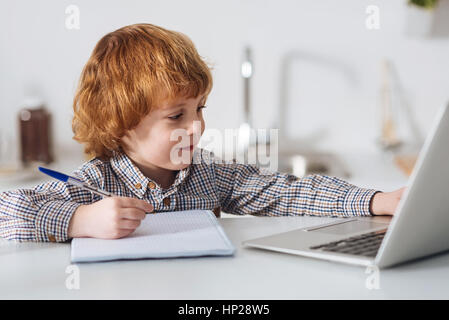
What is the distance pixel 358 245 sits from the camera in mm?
827

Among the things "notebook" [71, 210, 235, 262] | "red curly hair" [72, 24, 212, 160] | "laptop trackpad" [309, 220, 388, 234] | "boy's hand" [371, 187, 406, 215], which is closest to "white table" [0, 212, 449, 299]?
"notebook" [71, 210, 235, 262]

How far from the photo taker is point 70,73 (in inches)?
93.2

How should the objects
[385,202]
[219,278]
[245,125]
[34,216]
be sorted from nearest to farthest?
[219,278], [34,216], [385,202], [245,125]

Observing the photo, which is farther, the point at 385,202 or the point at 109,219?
the point at 385,202

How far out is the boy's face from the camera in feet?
3.77

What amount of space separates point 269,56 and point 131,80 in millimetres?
1346

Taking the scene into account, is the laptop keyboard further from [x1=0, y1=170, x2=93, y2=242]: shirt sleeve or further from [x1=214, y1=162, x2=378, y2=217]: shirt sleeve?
[x1=0, y1=170, x2=93, y2=242]: shirt sleeve

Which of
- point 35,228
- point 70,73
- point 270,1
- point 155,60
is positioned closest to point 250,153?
point 270,1

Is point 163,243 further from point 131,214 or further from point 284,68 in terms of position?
point 284,68

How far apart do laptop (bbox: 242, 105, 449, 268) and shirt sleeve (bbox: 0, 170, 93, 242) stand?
28 cm

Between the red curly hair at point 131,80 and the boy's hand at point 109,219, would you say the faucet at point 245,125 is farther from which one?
the boy's hand at point 109,219

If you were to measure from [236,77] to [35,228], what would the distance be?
5.32 feet

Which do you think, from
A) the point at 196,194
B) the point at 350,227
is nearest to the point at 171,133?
the point at 196,194

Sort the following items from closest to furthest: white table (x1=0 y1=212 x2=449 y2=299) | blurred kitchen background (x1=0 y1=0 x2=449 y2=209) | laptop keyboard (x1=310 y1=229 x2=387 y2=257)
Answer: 1. white table (x1=0 y1=212 x2=449 y2=299)
2. laptop keyboard (x1=310 y1=229 x2=387 y2=257)
3. blurred kitchen background (x1=0 y1=0 x2=449 y2=209)
